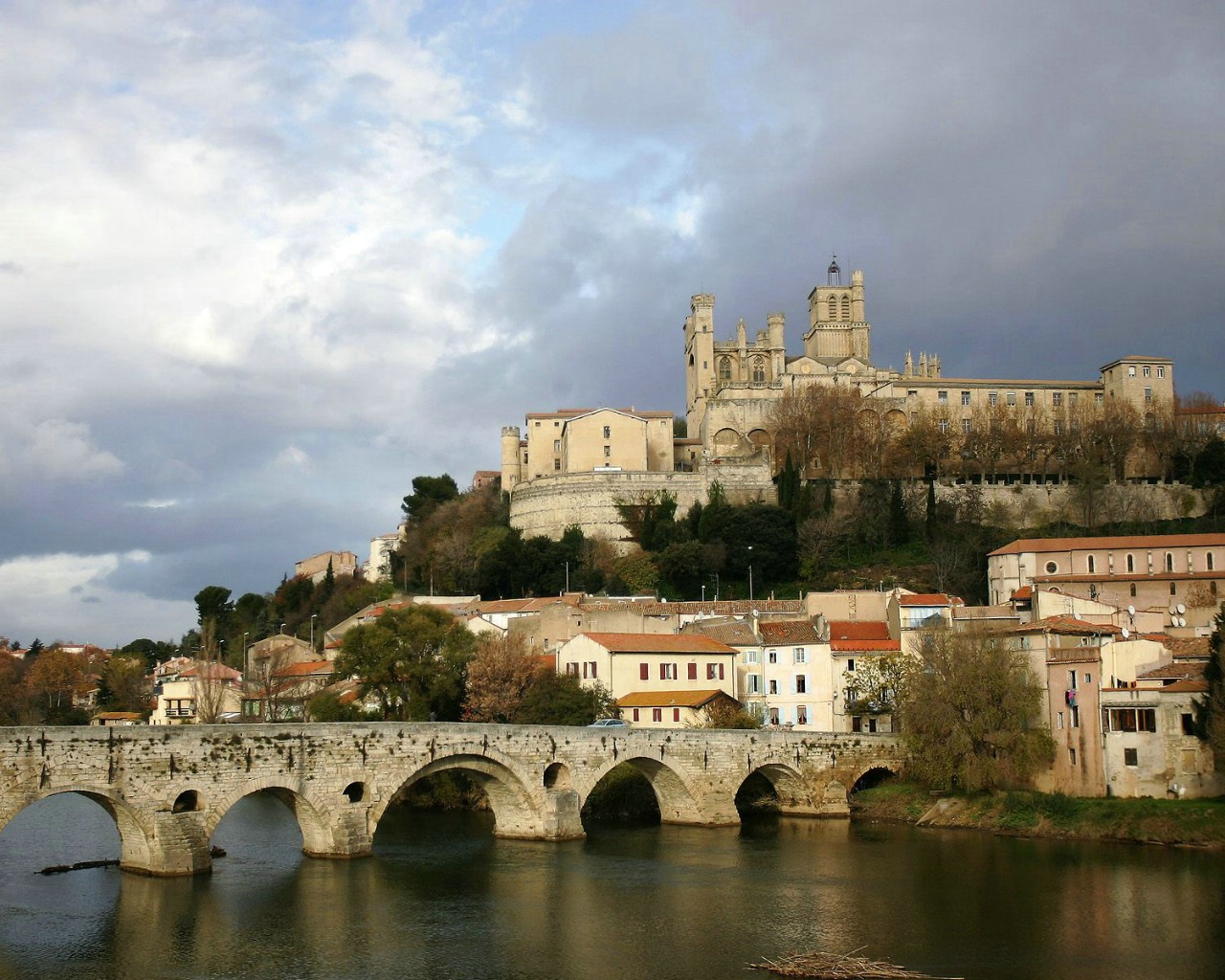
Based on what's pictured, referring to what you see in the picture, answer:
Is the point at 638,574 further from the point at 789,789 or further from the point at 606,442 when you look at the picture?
the point at 789,789

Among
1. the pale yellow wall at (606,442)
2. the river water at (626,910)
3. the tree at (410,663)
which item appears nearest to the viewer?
the river water at (626,910)

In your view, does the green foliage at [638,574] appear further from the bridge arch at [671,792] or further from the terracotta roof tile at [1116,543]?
the bridge arch at [671,792]

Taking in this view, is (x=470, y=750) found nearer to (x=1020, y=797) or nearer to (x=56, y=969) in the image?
(x=56, y=969)

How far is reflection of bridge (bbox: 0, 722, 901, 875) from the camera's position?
31.3 meters

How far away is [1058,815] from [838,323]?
7474 centimetres

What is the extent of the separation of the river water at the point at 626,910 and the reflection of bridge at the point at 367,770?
1.17m

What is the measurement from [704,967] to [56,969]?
13336mm

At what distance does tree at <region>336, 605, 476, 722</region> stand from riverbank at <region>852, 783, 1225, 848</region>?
53.6 feet

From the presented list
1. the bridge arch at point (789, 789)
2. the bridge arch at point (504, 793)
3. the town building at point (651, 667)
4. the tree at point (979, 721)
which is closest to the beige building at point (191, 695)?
the town building at point (651, 667)

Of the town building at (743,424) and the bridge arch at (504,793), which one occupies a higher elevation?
the town building at (743,424)

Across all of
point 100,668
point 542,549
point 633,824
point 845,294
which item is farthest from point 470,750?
point 845,294

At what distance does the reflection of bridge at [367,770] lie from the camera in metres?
31.3

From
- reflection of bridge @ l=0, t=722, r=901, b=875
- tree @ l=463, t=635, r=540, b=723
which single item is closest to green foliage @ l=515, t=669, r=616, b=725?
tree @ l=463, t=635, r=540, b=723

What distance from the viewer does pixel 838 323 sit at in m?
111
